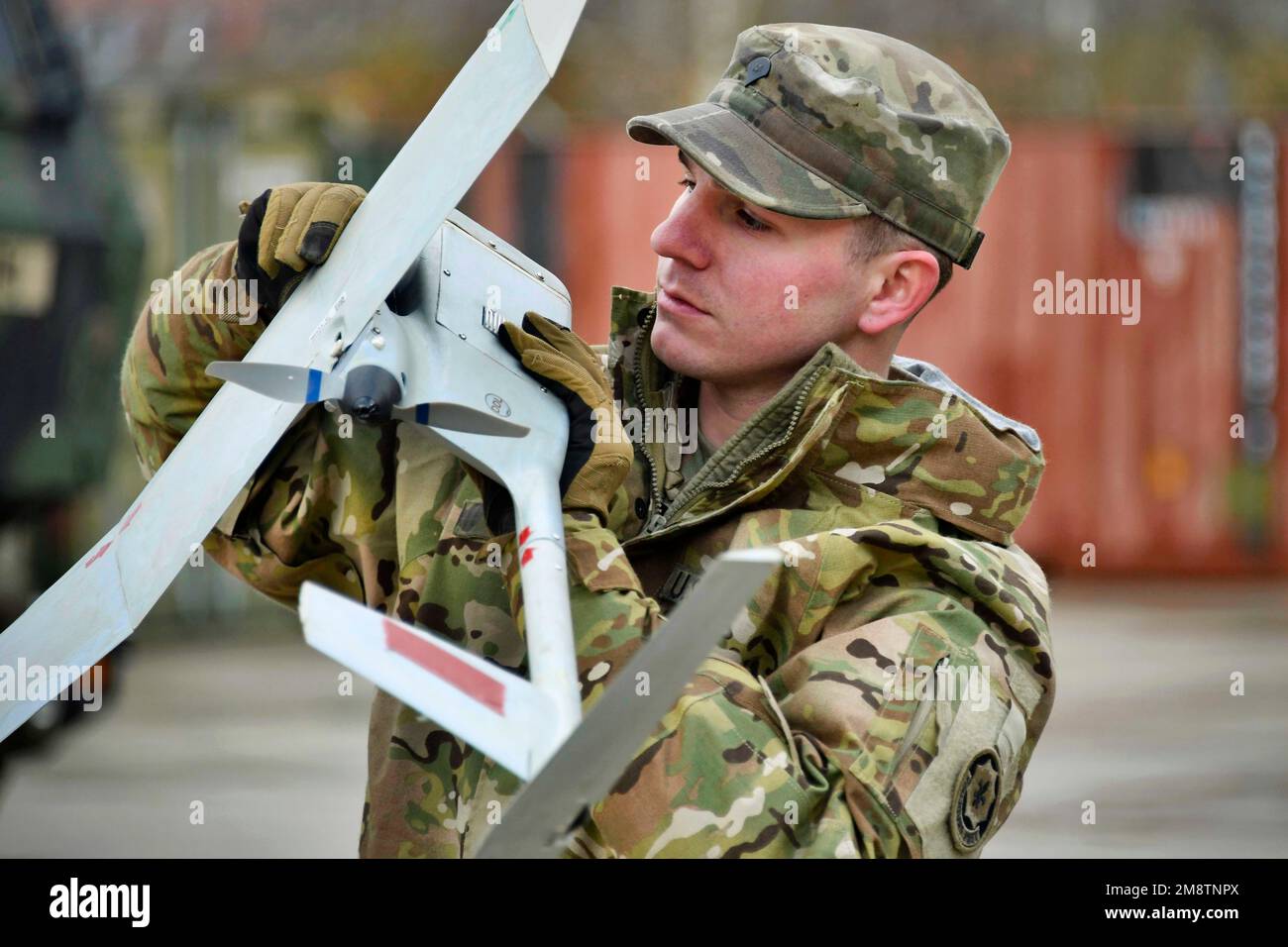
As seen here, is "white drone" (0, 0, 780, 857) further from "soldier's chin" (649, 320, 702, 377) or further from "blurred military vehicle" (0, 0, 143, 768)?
"blurred military vehicle" (0, 0, 143, 768)

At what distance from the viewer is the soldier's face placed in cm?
297

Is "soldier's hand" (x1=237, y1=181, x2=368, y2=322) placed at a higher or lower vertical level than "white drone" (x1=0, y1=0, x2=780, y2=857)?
higher

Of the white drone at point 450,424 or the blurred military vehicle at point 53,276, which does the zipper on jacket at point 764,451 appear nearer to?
the white drone at point 450,424

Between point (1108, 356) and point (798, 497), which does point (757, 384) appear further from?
point (1108, 356)

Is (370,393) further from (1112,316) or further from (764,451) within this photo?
(1112,316)

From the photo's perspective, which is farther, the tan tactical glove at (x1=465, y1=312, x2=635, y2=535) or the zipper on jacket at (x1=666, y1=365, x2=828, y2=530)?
the zipper on jacket at (x1=666, y1=365, x2=828, y2=530)

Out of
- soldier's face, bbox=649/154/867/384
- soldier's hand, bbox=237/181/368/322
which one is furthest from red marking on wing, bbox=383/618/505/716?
soldier's face, bbox=649/154/867/384

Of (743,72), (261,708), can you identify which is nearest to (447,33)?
(261,708)

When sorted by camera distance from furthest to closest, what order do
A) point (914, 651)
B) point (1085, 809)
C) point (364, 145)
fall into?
point (364, 145) < point (1085, 809) < point (914, 651)

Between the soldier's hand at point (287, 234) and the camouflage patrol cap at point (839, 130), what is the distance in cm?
57

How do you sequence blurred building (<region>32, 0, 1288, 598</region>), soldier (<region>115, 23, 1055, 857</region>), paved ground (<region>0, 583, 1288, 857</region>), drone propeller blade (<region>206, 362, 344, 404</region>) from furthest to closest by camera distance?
blurred building (<region>32, 0, 1288, 598</region>) < paved ground (<region>0, 583, 1288, 857</region>) < soldier (<region>115, 23, 1055, 857</region>) < drone propeller blade (<region>206, 362, 344, 404</region>)

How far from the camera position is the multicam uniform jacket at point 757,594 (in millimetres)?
2582

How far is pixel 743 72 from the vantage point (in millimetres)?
3057

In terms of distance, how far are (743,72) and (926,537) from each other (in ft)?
2.85
